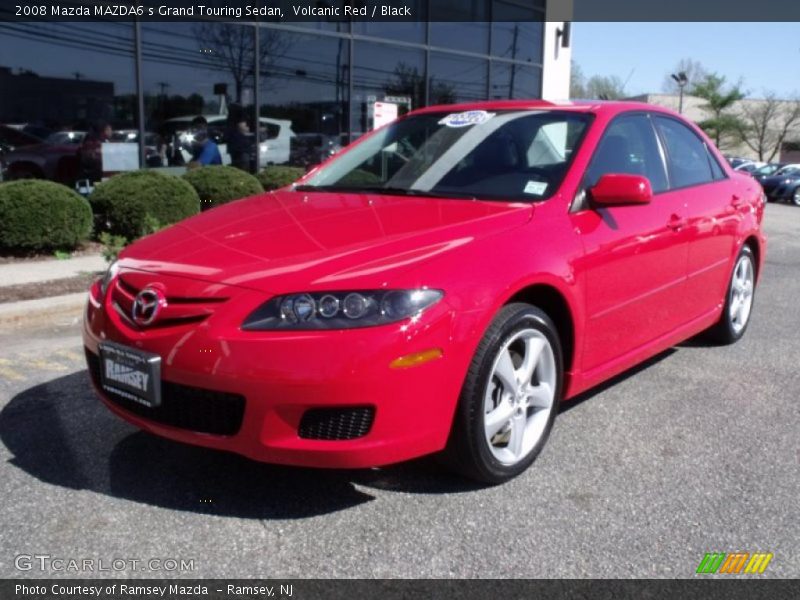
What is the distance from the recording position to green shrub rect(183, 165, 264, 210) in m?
10.5

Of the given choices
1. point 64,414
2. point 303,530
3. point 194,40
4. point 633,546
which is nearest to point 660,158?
point 633,546

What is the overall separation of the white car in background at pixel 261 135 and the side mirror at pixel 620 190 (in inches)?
355

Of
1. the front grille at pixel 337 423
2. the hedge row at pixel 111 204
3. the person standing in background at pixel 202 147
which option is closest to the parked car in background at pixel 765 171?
the person standing in background at pixel 202 147

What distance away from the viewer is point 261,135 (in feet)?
42.8

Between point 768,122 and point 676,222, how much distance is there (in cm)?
5969

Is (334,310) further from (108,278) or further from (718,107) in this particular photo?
(718,107)

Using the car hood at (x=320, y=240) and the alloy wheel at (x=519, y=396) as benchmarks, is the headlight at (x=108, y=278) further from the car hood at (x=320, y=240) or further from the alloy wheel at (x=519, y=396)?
the alloy wheel at (x=519, y=396)

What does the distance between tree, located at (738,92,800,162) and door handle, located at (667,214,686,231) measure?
56.5 m

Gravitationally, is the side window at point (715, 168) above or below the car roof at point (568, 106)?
below

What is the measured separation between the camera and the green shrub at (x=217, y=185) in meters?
10.5

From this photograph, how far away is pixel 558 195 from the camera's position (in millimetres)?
3703

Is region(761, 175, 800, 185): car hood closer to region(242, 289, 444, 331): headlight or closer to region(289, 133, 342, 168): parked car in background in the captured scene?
region(289, 133, 342, 168): parked car in background

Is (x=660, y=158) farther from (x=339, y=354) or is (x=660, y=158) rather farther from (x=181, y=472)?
(x=181, y=472)

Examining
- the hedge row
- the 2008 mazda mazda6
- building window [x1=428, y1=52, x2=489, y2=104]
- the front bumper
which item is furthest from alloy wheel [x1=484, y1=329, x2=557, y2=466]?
building window [x1=428, y1=52, x2=489, y2=104]
